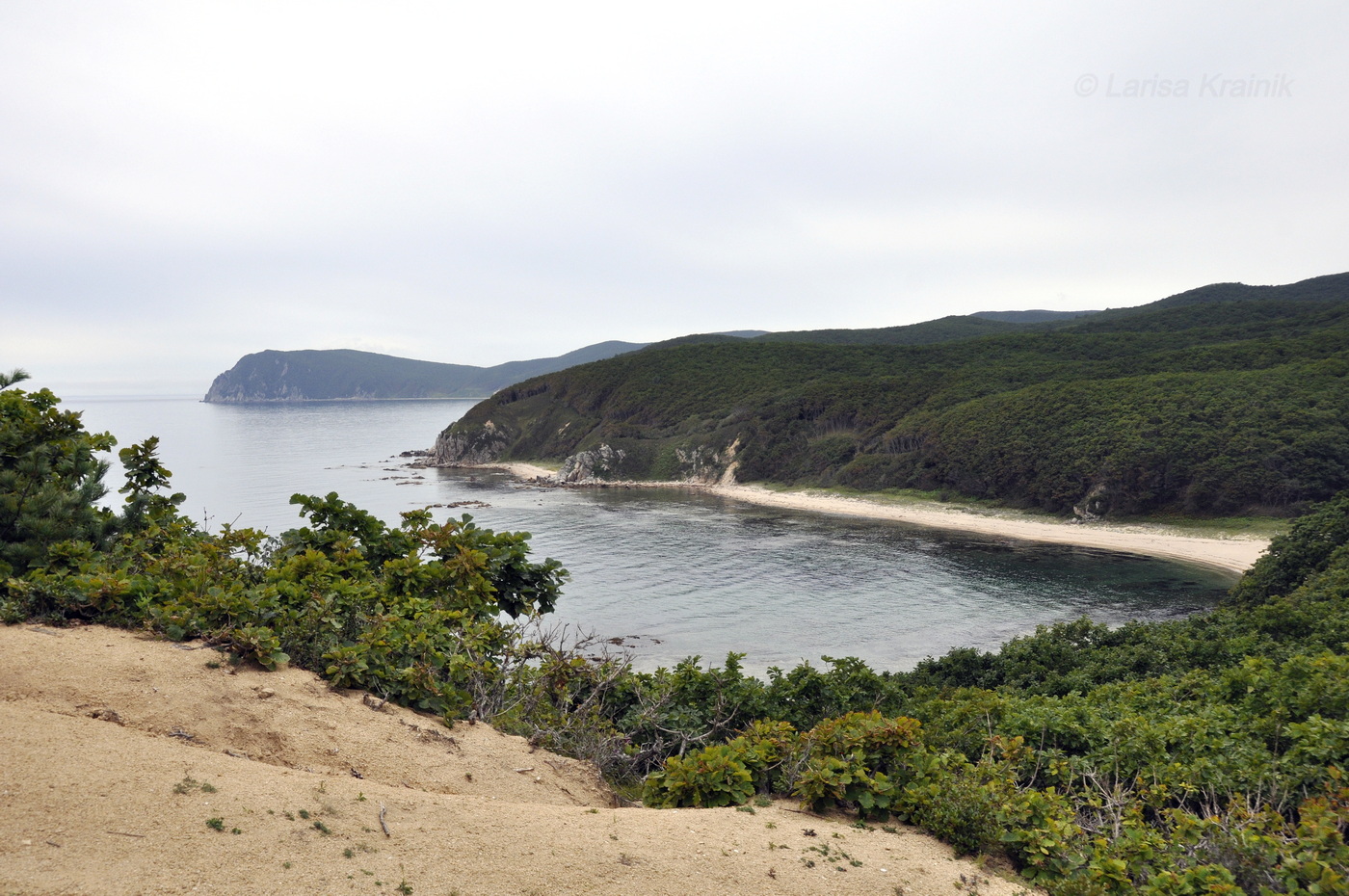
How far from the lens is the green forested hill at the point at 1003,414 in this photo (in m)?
55.0

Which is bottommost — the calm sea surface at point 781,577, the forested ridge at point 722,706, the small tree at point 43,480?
the calm sea surface at point 781,577

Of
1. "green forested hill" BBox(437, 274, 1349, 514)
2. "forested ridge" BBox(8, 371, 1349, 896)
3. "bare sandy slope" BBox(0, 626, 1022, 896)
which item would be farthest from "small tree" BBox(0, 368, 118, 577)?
"green forested hill" BBox(437, 274, 1349, 514)

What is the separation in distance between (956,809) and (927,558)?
43350 mm

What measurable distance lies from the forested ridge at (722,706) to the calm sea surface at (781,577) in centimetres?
510

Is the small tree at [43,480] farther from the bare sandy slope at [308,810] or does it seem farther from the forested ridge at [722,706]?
the bare sandy slope at [308,810]

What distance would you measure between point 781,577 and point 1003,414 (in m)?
39.7

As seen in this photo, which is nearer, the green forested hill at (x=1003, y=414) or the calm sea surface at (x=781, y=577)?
the calm sea surface at (x=781, y=577)

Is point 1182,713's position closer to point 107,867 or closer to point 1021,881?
point 1021,881

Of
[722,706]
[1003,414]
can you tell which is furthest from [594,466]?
[722,706]

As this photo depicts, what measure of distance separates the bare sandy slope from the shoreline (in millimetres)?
47578

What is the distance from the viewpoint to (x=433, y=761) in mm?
7090

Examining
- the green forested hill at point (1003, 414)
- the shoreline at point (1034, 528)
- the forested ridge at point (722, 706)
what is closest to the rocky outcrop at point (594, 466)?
the green forested hill at point (1003, 414)

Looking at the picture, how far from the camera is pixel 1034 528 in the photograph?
56.6 metres

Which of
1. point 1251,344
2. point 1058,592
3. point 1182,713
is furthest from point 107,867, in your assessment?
point 1251,344
